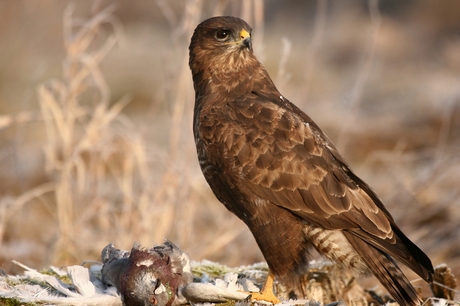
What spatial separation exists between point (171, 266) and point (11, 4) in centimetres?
1189

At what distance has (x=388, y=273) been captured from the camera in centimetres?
365

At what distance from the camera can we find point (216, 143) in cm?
381

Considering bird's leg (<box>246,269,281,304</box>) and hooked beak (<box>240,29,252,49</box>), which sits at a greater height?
hooked beak (<box>240,29,252,49</box>)

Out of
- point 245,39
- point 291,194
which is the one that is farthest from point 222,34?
point 291,194

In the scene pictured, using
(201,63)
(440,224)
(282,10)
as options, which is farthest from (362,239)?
(282,10)

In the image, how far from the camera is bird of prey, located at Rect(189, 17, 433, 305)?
371 cm

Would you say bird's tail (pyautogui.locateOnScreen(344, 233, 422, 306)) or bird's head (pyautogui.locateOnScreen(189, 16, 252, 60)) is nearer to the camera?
bird's tail (pyautogui.locateOnScreen(344, 233, 422, 306))

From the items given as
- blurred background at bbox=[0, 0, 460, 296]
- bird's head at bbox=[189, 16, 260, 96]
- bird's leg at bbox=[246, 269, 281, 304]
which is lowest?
bird's leg at bbox=[246, 269, 281, 304]

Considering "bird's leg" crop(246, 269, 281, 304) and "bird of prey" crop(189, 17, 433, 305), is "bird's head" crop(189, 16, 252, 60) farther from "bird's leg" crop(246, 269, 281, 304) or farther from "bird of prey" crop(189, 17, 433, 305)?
"bird's leg" crop(246, 269, 281, 304)

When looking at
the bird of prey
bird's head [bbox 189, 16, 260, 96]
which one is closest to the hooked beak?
bird's head [bbox 189, 16, 260, 96]

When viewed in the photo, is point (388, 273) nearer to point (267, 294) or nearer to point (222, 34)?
point (267, 294)

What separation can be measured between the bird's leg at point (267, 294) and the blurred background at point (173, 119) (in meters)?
1.85

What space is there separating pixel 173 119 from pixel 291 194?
87.7 inches

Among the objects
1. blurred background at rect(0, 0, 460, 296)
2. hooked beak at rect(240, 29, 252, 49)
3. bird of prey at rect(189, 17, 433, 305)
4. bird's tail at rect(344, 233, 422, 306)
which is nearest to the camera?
bird's tail at rect(344, 233, 422, 306)
